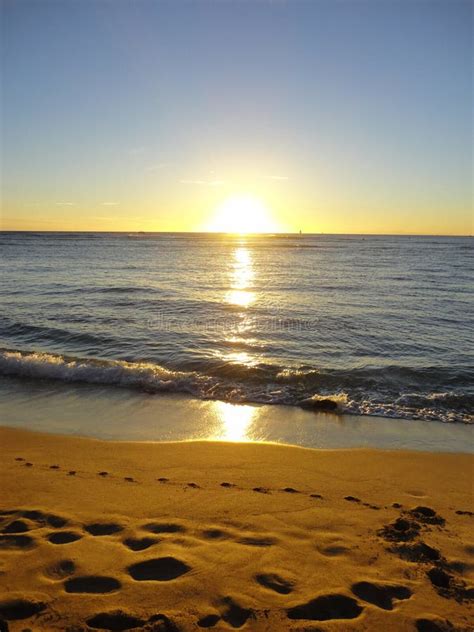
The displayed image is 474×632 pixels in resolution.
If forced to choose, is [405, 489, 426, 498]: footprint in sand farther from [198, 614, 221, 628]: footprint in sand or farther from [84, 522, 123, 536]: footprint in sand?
[84, 522, 123, 536]: footprint in sand

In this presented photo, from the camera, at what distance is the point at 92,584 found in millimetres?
3592

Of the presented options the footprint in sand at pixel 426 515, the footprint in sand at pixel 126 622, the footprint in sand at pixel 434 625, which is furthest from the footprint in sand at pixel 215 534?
the footprint in sand at pixel 426 515

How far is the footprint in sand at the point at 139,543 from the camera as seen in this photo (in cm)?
409

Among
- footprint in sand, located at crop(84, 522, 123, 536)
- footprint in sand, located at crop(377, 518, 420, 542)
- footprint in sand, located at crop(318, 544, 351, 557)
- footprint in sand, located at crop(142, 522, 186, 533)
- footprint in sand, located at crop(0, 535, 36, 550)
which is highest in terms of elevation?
footprint in sand, located at crop(0, 535, 36, 550)

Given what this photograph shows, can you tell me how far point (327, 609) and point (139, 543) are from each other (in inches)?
71.7

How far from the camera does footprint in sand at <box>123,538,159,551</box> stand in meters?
4.09

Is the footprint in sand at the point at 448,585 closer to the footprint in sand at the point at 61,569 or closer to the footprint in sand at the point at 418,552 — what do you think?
the footprint in sand at the point at 418,552

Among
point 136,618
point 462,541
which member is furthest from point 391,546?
point 136,618

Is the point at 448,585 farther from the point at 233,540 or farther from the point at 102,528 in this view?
the point at 102,528

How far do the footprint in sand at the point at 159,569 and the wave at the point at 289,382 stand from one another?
5362mm

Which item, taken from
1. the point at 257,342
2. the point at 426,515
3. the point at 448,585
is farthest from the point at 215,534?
the point at 257,342

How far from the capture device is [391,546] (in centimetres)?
427

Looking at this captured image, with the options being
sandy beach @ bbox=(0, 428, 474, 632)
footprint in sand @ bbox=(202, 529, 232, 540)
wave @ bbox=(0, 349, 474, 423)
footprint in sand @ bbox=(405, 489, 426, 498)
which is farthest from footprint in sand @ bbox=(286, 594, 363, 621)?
wave @ bbox=(0, 349, 474, 423)

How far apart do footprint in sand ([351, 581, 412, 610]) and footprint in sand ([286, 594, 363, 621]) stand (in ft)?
0.46
